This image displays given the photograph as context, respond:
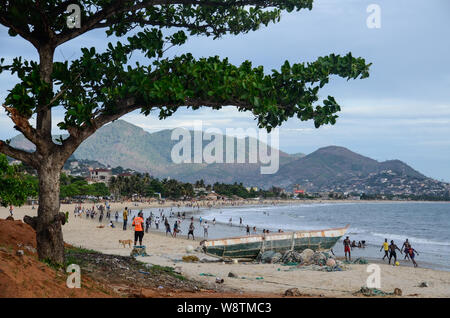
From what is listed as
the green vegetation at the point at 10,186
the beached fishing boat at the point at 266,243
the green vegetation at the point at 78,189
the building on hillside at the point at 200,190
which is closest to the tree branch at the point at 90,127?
the green vegetation at the point at 10,186

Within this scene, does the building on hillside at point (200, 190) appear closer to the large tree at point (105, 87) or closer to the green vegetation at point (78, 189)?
the green vegetation at point (78, 189)

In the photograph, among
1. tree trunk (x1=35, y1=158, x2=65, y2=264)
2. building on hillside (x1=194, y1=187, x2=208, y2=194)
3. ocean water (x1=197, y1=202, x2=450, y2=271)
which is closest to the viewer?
tree trunk (x1=35, y1=158, x2=65, y2=264)

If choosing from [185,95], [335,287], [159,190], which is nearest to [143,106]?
[185,95]

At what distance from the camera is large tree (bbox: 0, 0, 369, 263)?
8023 mm

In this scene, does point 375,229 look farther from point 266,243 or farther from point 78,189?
point 78,189

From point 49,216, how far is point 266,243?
16.8 m

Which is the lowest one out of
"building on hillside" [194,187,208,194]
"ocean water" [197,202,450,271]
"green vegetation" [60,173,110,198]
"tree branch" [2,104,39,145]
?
"ocean water" [197,202,450,271]

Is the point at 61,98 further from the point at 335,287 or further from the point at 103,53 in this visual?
the point at 335,287

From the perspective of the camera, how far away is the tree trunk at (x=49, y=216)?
8562 mm

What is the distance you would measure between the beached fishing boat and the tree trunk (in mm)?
12737

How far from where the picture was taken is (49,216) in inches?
340

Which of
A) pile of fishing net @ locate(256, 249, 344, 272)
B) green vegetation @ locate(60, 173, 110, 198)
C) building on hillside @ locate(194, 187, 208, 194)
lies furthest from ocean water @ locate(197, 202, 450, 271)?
building on hillside @ locate(194, 187, 208, 194)

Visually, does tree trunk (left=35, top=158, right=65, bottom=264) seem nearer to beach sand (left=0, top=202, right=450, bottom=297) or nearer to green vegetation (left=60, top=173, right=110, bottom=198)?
beach sand (left=0, top=202, right=450, bottom=297)

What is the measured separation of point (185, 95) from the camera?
814cm
